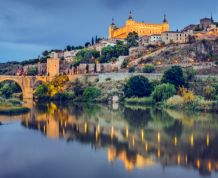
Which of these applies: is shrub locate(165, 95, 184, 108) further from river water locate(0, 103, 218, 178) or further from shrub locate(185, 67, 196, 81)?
shrub locate(185, 67, 196, 81)

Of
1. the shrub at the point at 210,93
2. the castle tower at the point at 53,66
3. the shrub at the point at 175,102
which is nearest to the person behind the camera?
the shrub at the point at 210,93

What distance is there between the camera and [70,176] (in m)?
21.1

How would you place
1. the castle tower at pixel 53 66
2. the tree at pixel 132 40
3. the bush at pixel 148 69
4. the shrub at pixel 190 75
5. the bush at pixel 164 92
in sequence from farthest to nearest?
the castle tower at pixel 53 66 < the tree at pixel 132 40 < the bush at pixel 148 69 < the shrub at pixel 190 75 < the bush at pixel 164 92

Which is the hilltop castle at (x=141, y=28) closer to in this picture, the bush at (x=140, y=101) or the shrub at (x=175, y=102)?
the bush at (x=140, y=101)

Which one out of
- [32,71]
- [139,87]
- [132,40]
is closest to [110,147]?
[139,87]

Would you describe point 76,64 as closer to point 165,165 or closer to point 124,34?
point 124,34

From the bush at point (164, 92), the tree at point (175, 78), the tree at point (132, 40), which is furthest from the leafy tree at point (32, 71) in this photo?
the bush at point (164, 92)

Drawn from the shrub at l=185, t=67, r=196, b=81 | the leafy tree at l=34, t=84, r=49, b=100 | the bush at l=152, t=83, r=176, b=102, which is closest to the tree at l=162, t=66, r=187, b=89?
the shrub at l=185, t=67, r=196, b=81

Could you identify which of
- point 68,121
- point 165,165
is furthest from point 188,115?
point 165,165

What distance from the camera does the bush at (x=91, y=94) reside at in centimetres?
7288

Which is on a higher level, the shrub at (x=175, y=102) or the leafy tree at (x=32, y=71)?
the leafy tree at (x=32, y=71)

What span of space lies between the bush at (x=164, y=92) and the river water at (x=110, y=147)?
46.0ft

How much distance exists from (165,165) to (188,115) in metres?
24.6

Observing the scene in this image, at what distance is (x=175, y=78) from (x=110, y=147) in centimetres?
3780
